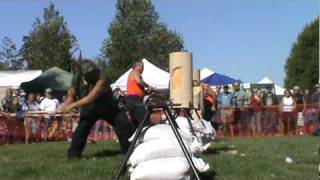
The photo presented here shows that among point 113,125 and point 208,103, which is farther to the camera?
point 208,103

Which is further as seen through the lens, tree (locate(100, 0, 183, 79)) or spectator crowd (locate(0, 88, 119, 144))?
tree (locate(100, 0, 183, 79))

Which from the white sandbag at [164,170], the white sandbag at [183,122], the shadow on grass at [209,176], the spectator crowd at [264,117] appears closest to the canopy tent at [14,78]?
the spectator crowd at [264,117]

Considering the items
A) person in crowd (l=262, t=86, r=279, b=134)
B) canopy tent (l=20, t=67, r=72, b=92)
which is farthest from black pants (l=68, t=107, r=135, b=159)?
canopy tent (l=20, t=67, r=72, b=92)

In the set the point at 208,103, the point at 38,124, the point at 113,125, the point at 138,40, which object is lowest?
the point at 38,124

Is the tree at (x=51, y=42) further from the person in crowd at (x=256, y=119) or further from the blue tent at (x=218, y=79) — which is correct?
the person in crowd at (x=256, y=119)

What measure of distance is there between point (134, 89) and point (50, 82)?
20899 mm

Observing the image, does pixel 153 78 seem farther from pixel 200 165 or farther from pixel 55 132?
pixel 200 165

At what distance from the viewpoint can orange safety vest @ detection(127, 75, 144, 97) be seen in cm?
1041

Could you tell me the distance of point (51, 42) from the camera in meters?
54.0

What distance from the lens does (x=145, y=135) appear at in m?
6.90

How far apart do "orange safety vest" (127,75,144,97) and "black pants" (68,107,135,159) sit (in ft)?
2.83

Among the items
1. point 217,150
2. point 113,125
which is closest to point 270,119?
point 217,150

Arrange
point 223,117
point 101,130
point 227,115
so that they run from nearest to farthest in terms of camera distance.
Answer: point 101,130 → point 223,117 → point 227,115

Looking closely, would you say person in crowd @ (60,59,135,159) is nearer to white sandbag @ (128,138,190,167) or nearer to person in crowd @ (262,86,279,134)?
white sandbag @ (128,138,190,167)
